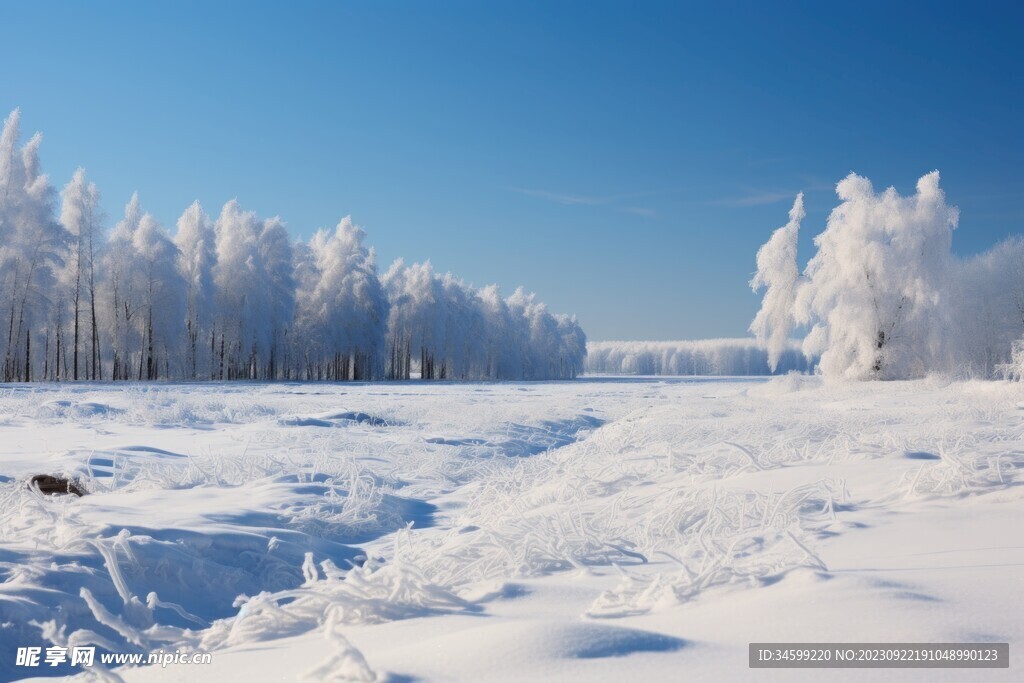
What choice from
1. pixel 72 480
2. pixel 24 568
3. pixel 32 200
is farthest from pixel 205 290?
pixel 24 568

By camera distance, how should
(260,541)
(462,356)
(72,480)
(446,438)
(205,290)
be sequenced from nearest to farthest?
(260,541)
(72,480)
(446,438)
(205,290)
(462,356)

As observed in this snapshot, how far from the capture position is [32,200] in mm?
31812

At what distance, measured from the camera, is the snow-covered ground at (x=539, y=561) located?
2016 millimetres

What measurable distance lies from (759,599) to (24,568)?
3.79 meters

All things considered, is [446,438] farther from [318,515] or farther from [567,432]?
[318,515]

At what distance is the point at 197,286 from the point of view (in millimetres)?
42219

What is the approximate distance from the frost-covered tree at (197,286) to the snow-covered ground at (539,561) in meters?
37.1

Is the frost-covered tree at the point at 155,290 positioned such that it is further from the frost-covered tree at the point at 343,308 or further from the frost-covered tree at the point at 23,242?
the frost-covered tree at the point at 343,308

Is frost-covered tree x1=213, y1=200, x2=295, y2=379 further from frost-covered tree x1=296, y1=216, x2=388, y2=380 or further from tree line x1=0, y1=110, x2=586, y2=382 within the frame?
frost-covered tree x1=296, y1=216, x2=388, y2=380

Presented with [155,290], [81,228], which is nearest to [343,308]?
[155,290]

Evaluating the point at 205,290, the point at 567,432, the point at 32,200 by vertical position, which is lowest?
the point at 567,432

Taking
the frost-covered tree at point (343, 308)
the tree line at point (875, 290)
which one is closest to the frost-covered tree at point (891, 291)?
the tree line at point (875, 290)

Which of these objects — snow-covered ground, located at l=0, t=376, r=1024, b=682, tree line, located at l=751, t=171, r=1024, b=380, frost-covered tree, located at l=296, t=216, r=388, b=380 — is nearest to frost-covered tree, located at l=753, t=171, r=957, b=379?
tree line, located at l=751, t=171, r=1024, b=380

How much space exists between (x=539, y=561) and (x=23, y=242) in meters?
36.1
